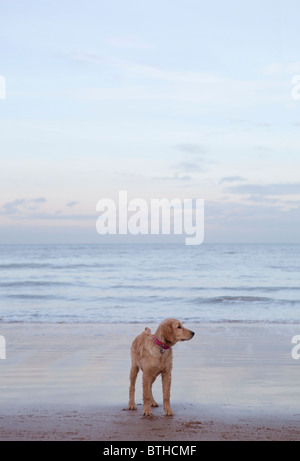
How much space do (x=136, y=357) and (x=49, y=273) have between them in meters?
28.7

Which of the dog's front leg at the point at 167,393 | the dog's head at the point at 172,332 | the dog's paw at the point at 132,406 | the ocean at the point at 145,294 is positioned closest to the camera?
the dog's head at the point at 172,332

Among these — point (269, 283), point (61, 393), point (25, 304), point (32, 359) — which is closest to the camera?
point (61, 393)

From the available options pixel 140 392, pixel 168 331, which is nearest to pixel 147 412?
pixel 168 331

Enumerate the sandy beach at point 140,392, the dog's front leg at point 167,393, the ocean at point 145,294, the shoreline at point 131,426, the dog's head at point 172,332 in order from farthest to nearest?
the ocean at point 145,294
the dog's front leg at point 167,393
the dog's head at point 172,332
the sandy beach at point 140,392
the shoreline at point 131,426

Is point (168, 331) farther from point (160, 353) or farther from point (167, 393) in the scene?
point (167, 393)

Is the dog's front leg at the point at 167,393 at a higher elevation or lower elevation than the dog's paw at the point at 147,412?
higher

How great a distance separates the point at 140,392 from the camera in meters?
7.21

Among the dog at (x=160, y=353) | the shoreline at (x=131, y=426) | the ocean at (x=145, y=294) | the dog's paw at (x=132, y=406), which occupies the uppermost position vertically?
the ocean at (x=145, y=294)

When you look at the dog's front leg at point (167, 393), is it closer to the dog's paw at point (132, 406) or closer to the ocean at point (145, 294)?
the dog's paw at point (132, 406)

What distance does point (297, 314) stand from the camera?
1695cm

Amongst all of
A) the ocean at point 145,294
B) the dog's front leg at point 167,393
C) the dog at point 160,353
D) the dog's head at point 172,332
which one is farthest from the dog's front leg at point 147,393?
the ocean at point 145,294

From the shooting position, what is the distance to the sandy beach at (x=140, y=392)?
5504mm
